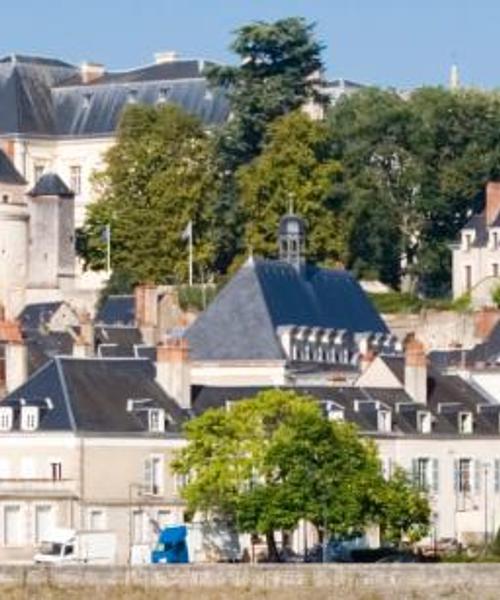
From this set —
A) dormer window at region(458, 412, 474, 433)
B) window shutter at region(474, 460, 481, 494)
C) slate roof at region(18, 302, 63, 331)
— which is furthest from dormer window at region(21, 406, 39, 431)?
slate roof at region(18, 302, 63, 331)

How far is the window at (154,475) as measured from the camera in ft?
276

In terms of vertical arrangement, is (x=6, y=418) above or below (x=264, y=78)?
below

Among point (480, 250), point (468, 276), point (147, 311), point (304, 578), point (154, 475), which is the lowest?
point (304, 578)

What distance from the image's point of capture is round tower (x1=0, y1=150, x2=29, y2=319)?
116562 mm

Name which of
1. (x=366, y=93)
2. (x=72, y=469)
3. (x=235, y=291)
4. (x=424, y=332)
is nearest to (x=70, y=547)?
(x=72, y=469)

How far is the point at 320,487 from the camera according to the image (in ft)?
264

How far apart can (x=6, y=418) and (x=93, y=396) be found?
1589 mm

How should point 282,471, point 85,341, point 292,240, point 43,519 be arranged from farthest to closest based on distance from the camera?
1. point 292,240
2. point 85,341
3. point 43,519
4. point 282,471

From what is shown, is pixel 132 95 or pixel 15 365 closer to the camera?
pixel 15 365

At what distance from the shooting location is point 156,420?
277 feet

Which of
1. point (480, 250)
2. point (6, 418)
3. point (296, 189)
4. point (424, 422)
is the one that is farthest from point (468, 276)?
point (6, 418)

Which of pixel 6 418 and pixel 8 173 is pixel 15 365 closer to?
pixel 6 418

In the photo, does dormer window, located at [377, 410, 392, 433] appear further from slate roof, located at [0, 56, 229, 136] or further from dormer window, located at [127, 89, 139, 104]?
dormer window, located at [127, 89, 139, 104]

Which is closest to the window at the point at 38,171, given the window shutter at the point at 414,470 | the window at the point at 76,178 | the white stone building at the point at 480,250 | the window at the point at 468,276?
the window at the point at 76,178
